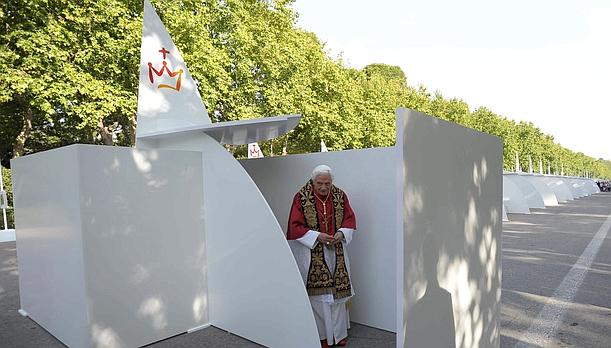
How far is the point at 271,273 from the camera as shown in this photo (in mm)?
3967

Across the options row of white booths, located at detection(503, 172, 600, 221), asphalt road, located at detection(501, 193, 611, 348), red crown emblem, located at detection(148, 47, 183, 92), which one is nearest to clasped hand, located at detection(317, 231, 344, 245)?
asphalt road, located at detection(501, 193, 611, 348)

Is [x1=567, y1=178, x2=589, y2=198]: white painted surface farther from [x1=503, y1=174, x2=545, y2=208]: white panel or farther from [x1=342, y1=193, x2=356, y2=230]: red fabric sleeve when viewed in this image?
[x1=342, y1=193, x2=356, y2=230]: red fabric sleeve

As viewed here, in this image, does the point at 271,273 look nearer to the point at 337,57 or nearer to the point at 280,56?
the point at 280,56

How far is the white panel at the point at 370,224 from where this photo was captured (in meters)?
4.48

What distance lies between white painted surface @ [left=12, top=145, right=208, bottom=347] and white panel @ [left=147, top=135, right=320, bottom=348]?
0.63 ft

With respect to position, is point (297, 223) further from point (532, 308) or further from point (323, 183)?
point (532, 308)

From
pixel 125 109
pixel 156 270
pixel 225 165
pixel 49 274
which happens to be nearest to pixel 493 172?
pixel 225 165

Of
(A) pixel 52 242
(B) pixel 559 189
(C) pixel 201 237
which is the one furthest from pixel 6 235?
(B) pixel 559 189

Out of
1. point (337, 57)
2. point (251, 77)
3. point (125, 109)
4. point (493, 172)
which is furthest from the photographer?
point (337, 57)

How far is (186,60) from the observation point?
11719 millimetres

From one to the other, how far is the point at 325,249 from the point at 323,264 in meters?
0.15

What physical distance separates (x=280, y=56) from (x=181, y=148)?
11280 mm

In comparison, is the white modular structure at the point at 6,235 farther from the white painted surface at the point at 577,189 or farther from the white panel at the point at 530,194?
the white painted surface at the point at 577,189

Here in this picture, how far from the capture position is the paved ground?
419 centimetres
